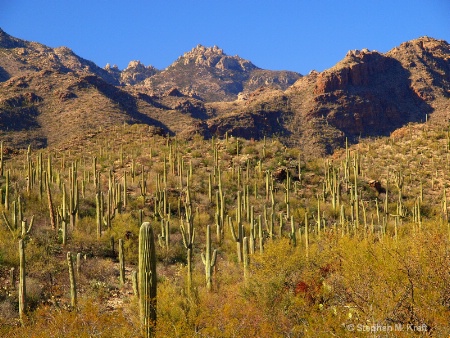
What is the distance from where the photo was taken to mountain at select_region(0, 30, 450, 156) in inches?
2613

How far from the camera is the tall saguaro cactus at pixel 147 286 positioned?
31.0ft

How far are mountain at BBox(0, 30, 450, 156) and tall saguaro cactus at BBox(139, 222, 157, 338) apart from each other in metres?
52.7

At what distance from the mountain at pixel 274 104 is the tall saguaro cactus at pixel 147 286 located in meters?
52.7

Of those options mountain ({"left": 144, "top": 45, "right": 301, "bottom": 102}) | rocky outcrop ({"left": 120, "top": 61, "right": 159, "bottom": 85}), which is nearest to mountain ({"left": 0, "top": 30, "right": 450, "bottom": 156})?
mountain ({"left": 144, "top": 45, "right": 301, "bottom": 102})

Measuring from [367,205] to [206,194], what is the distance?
10.2m

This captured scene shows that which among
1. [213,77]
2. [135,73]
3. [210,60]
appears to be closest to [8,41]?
[135,73]

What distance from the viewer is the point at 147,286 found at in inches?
375

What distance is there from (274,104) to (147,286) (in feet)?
268

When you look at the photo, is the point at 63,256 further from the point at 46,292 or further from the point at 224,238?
the point at 224,238

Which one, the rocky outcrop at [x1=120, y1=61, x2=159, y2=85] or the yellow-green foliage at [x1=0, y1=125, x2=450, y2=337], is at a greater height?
the rocky outcrop at [x1=120, y1=61, x2=159, y2=85]

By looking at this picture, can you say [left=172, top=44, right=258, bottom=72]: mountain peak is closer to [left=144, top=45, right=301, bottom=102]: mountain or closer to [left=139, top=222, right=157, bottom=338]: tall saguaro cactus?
[left=144, top=45, right=301, bottom=102]: mountain

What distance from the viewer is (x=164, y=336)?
943cm

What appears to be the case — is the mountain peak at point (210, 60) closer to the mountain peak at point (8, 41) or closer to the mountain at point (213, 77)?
the mountain at point (213, 77)

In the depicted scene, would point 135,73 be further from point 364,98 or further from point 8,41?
point 364,98
